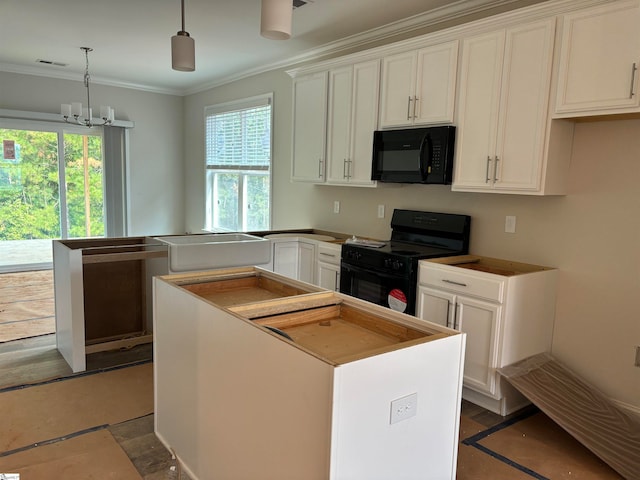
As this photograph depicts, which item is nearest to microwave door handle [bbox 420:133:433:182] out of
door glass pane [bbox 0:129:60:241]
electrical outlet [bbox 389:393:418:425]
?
electrical outlet [bbox 389:393:418:425]

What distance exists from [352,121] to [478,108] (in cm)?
121

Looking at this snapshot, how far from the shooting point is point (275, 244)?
4.30m

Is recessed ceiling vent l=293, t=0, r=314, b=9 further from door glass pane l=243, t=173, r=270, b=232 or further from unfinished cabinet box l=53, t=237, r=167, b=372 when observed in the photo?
door glass pane l=243, t=173, r=270, b=232

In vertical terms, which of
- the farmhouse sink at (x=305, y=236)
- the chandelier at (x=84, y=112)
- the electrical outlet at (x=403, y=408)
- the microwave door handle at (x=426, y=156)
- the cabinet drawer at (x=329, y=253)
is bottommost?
the electrical outlet at (x=403, y=408)

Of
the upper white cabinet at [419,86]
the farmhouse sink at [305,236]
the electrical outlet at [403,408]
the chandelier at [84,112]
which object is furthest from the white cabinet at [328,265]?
the chandelier at [84,112]

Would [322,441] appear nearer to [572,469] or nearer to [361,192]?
[572,469]

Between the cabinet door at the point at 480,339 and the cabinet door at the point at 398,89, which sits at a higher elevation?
the cabinet door at the point at 398,89

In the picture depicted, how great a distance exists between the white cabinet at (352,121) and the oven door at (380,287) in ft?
2.69

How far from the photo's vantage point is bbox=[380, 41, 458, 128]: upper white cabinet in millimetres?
3246

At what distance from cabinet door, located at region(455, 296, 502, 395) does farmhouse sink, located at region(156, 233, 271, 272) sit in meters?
1.65

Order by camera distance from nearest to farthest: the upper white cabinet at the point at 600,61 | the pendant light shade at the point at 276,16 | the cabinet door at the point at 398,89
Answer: the pendant light shade at the point at 276,16 < the upper white cabinet at the point at 600,61 < the cabinet door at the point at 398,89

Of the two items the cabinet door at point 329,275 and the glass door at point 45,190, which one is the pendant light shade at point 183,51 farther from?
the glass door at point 45,190

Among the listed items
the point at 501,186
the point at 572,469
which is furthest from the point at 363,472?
the point at 501,186

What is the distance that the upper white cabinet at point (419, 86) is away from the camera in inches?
128
